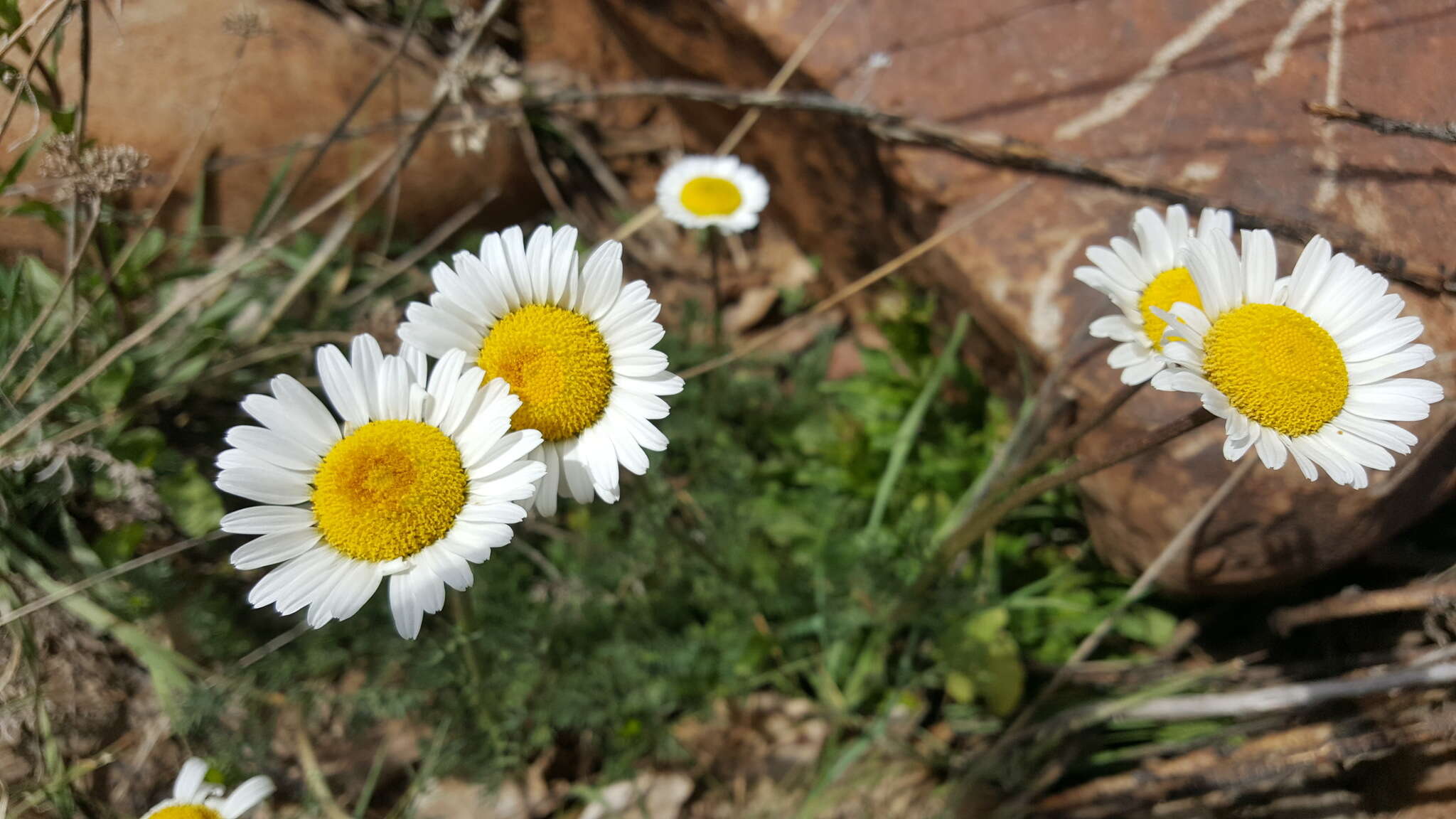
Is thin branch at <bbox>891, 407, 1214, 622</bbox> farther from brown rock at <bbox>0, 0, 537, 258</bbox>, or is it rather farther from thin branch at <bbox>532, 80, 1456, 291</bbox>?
brown rock at <bbox>0, 0, 537, 258</bbox>

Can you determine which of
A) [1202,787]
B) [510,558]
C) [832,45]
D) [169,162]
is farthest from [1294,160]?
[169,162]

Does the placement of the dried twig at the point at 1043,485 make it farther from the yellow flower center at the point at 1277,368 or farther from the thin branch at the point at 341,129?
the thin branch at the point at 341,129

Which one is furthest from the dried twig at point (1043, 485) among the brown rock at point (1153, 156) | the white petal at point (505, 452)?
the white petal at point (505, 452)

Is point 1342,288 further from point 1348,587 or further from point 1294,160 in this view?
point 1348,587

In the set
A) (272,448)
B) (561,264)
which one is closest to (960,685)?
(561,264)

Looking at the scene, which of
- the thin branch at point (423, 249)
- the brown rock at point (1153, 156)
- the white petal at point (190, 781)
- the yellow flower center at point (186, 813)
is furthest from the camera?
the thin branch at point (423, 249)

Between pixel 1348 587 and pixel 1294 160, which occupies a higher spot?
pixel 1294 160

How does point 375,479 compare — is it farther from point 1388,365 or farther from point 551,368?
point 1388,365

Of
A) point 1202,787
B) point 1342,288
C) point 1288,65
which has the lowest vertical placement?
point 1202,787
